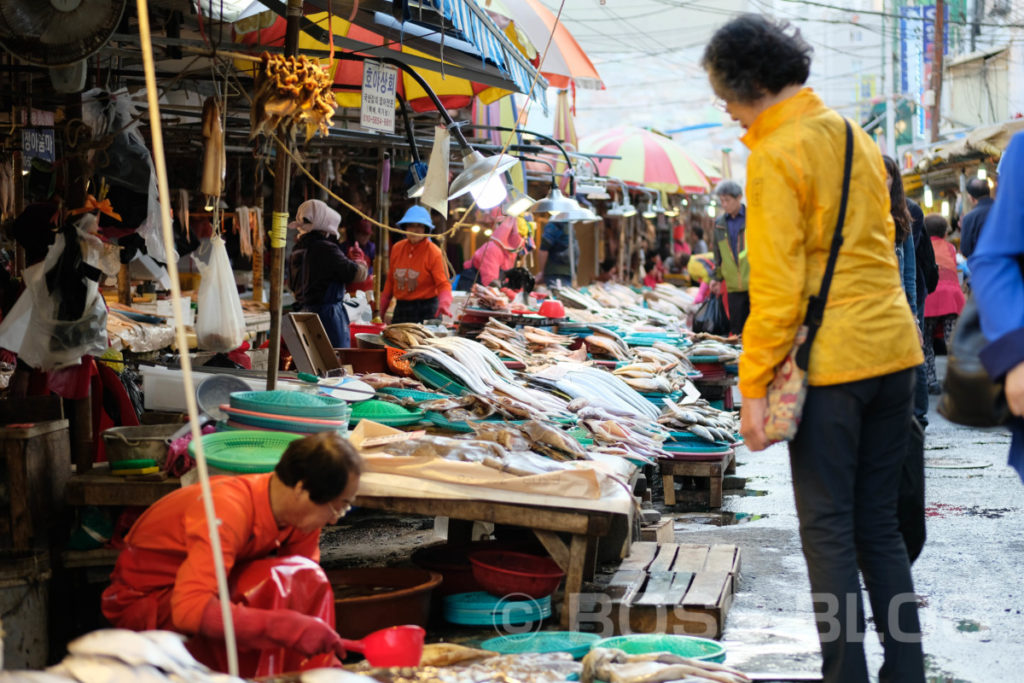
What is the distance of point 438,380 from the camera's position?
716cm

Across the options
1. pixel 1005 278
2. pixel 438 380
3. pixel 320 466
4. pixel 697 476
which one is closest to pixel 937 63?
pixel 697 476

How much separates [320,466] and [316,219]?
6.44 metres

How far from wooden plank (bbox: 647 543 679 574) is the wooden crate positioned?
2.70m

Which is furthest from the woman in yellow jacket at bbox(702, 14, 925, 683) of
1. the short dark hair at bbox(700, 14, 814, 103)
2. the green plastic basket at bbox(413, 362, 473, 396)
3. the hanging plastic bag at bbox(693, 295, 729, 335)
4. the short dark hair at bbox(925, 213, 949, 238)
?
the hanging plastic bag at bbox(693, 295, 729, 335)

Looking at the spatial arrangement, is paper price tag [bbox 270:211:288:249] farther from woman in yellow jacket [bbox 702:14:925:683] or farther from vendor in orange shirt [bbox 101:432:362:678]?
woman in yellow jacket [bbox 702:14:925:683]

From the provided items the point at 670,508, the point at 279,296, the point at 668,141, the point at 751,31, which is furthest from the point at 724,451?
the point at 668,141

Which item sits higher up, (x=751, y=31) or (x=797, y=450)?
(x=751, y=31)

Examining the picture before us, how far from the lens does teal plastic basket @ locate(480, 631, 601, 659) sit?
4105 mm

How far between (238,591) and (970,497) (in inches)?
230

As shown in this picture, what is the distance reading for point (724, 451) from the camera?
7820mm

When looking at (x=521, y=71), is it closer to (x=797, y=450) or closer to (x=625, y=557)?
(x=625, y=557)

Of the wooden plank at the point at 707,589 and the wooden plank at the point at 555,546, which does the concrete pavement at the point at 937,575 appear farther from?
the wooden plank at the point at 555,546

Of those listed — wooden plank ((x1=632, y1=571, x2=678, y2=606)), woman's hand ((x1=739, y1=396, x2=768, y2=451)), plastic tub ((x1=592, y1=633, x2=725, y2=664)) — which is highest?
woman's hand ((x1=739, y1=396, x2=768, y2=451))

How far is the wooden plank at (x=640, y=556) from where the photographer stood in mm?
5094
